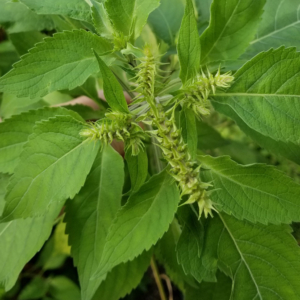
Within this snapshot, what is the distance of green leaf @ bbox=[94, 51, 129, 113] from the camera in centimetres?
43

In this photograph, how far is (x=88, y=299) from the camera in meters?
0.56

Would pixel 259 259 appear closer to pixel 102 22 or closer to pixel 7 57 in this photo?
pixel 102 22

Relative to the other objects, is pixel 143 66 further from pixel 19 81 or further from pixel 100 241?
pixel 100 241

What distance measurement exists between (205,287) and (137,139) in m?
0.46

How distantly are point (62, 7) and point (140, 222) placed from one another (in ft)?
1.26

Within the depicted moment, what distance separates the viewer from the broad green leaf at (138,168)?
19.3 inches

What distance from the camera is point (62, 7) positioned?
516 millimetres

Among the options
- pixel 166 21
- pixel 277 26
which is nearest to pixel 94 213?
pixel 166 21

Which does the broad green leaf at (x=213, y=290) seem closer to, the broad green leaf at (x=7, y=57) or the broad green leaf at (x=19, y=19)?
the broad green leaf at (x=19, y=19)

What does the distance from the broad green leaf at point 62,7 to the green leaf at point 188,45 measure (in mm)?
189

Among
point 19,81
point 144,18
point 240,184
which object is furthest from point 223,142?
point 19,81

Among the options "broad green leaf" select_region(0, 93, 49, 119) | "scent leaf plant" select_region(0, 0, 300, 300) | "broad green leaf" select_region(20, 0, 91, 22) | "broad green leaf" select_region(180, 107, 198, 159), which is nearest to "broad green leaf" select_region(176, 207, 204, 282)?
"scent leaf plant" select_region(0, 0, 300, 300)

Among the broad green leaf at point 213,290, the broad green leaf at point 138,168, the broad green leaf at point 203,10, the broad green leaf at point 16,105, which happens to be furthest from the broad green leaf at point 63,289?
the broad green leaf at point 203,10

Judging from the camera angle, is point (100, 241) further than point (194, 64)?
Yes
